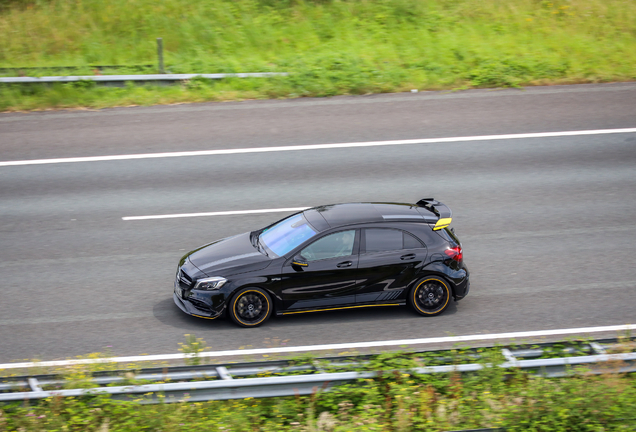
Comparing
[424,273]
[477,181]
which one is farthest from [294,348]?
[477,181]

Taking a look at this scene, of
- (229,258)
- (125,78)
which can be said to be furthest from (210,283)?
(125,78)

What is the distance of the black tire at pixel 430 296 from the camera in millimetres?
9430

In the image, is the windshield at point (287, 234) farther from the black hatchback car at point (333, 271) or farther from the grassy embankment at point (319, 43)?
the grassy embankment at point (319, 43)

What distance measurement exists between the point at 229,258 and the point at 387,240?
221 centimetres

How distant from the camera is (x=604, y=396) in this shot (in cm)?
649

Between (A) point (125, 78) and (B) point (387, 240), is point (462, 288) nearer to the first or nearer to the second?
(B) point (387, 240)

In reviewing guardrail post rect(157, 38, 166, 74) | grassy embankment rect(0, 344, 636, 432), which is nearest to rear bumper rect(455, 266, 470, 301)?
grassy embankment rect(0, 344, 636, 432)

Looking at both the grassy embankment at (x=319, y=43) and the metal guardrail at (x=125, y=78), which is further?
the grassy embankment at (x=319, y=43)

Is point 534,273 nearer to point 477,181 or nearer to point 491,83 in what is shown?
point 477,181

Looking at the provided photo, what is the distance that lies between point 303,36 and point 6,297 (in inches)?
510

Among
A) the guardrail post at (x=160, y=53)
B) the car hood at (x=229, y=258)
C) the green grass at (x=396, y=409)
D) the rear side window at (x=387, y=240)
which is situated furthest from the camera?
the guardrail post at (x=160, y=53)

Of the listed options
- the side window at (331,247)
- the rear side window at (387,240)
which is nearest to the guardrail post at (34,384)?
the side window at (331,247)

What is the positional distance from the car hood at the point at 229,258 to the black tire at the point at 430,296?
6.89 ft

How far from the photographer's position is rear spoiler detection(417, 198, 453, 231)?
9.66 m
